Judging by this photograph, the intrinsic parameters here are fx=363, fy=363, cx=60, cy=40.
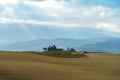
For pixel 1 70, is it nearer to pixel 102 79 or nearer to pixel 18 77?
pixel 18 77

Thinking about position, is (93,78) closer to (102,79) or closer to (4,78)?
(102,79)

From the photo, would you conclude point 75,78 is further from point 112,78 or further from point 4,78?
point 4,78

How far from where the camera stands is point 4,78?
2544 cm

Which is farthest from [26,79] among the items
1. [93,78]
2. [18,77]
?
[93,78]

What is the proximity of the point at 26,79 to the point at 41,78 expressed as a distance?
5.34 feet

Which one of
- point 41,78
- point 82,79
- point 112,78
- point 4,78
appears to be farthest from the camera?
point 112,78

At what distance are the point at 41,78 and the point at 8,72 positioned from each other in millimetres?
2718

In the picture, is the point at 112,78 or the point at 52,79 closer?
the point at 52,79

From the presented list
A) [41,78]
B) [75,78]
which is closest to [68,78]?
[75,78]

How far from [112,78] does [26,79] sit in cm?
877

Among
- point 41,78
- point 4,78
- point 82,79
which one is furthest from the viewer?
point 82,79

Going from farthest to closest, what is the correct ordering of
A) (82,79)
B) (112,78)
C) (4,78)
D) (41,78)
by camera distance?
(112,78), (82,79), (41,78), (4,78)

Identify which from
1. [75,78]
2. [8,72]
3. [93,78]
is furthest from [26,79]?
[93,78]

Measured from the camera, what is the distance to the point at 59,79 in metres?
28.0
